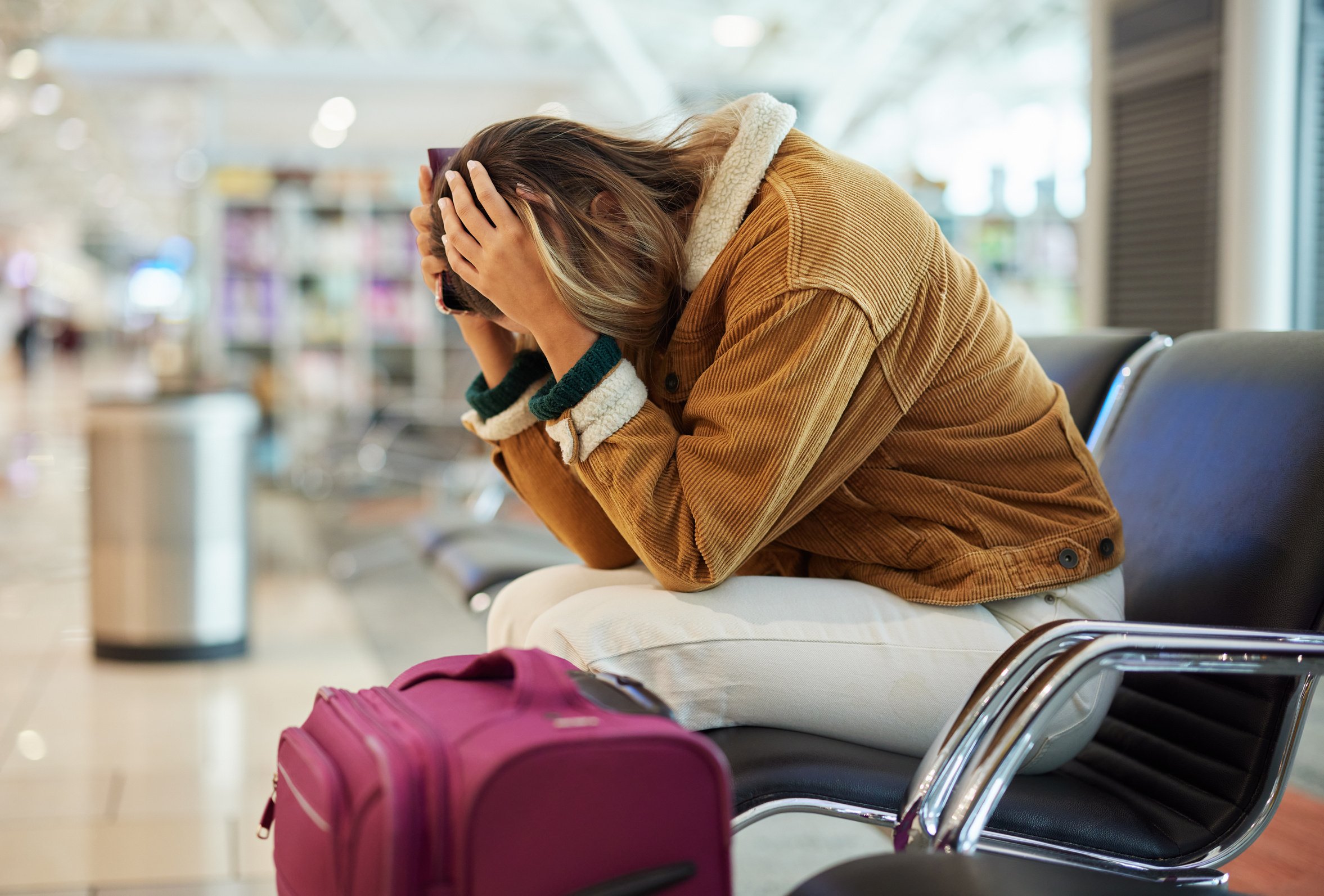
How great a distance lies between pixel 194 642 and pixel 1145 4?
3400mm

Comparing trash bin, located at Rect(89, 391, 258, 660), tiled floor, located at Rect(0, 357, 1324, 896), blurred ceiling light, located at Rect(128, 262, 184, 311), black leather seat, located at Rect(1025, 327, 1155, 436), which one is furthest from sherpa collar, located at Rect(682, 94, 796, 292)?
blurred ceiling light, located at Rect(128, 262, 184, 311)

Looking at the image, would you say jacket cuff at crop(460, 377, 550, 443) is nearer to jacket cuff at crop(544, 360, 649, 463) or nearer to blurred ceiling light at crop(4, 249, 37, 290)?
jacket cuff at crop(544, 360, 649, 463)

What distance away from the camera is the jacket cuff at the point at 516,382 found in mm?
1375

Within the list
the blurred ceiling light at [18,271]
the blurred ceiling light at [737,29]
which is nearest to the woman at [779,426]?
the blurred ceiling light at [737,29]

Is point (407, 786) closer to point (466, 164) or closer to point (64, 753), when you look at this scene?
point (466, 164)

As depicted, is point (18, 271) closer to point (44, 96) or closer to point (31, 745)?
point (44, 96)

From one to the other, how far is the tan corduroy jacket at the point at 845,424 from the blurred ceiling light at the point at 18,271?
135 feet

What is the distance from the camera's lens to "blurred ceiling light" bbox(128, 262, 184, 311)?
36875mm

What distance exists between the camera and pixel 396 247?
796 centimetres

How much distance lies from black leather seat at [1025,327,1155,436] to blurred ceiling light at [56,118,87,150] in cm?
2389

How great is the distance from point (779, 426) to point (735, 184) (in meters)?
0.28

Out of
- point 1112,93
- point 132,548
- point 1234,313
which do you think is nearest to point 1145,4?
point 1112,93

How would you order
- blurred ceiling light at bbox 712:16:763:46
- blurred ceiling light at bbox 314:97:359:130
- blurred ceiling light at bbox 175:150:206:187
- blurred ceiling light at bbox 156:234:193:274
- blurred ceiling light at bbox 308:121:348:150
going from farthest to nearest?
blurred ceiling light at bbox 156:234:193:274
blurred ceiling light at bbox 712:16:763:46
blurred ceiling light at bbox 308:121:348:150
blurred ceiling light at bbox 314:97:359:130
blurred ceiling light at bbox 175:150:206:187

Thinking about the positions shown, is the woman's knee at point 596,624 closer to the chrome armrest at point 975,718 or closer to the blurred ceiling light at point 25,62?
the chrome armrest at point 975,718
